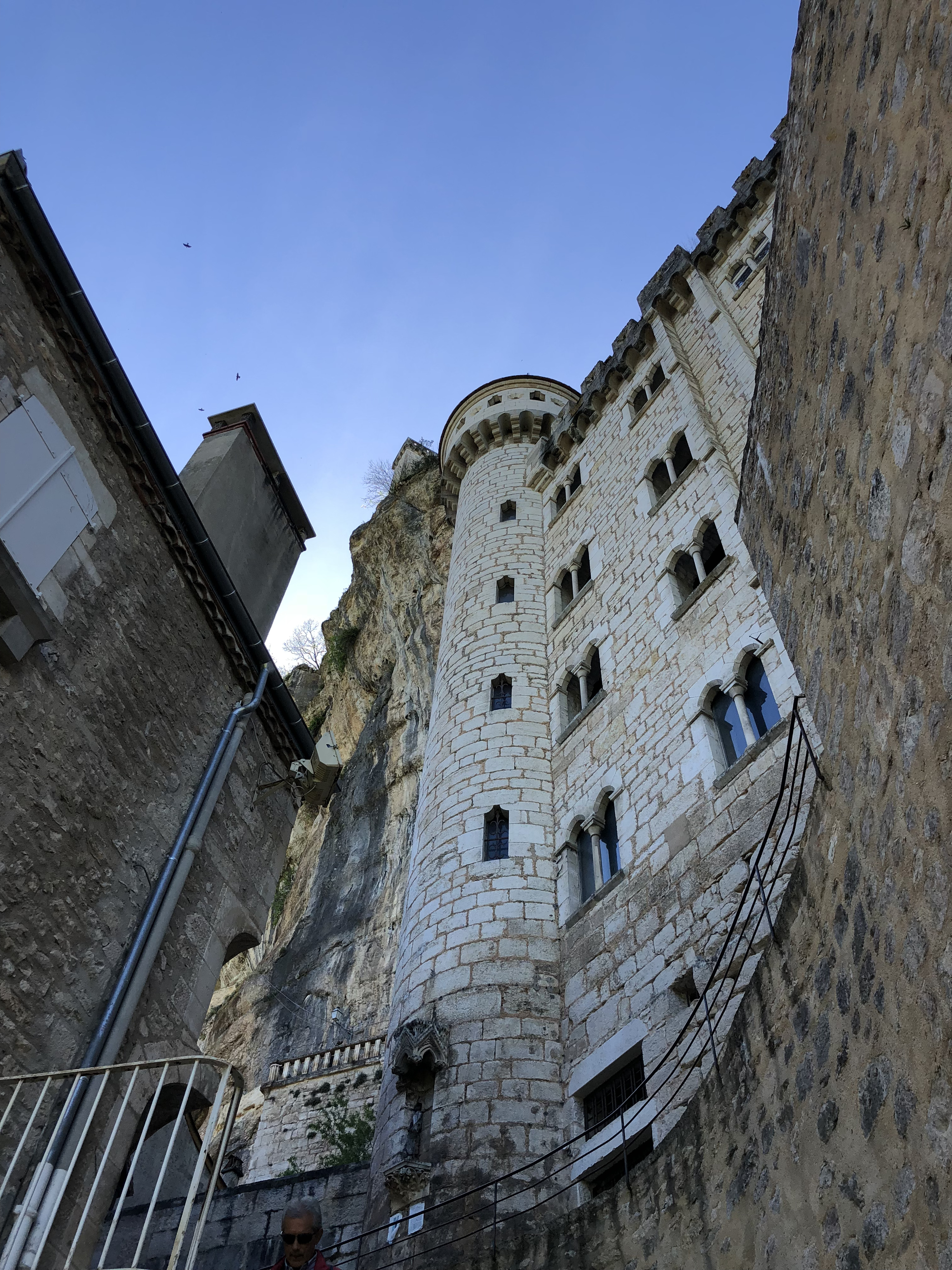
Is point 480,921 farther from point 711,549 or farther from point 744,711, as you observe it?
point 711,549

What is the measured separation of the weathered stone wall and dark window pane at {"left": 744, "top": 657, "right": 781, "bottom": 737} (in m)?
5.24

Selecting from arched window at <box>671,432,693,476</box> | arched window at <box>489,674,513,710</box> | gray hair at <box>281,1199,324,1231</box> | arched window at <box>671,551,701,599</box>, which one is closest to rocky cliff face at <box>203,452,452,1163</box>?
arched window at <box>489,674,513,710</box>

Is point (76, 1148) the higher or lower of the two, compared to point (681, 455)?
lower

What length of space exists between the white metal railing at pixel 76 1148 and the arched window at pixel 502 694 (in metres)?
8.52


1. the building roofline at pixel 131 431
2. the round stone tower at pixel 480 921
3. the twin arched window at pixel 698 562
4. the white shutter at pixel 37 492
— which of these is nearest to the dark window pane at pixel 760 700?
the twin arched window at pixel 698 562

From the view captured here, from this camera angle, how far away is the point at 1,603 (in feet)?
21.2

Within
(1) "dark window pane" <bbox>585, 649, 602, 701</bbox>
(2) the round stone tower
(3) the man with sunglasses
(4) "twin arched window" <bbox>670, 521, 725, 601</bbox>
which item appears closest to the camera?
(3) the man with sunglasses

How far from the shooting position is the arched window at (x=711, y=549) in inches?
516

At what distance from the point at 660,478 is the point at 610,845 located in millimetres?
7039

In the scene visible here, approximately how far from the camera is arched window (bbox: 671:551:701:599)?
13.4 m

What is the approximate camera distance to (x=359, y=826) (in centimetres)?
2605

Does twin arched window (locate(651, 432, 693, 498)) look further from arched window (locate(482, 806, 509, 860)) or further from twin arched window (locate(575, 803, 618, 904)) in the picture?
twin arched window (locate(575, 803, 618, 904))

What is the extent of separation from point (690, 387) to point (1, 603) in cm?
1306

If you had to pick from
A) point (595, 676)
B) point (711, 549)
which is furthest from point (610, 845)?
point (711, 549)
